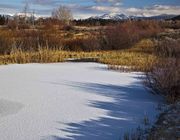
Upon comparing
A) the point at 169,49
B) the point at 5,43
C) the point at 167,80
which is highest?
the point at 5,43

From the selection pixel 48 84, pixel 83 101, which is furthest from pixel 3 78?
pixel 83 101

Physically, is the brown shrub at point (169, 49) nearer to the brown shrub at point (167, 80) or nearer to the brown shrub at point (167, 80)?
the brown shrub at point (167, 80)

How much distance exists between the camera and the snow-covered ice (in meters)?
7.08

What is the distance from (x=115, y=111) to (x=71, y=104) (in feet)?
3.24

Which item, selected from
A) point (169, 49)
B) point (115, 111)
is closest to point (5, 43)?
point (169, 49)

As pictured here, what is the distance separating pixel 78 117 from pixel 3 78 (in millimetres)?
4991

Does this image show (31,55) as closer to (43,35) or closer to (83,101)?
(43,35)

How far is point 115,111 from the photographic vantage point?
849 centimetres

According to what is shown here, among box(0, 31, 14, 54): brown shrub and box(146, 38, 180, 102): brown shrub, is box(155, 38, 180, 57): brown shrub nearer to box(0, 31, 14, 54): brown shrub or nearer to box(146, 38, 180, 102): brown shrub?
box(0, 31, 14, 54): brown shrub

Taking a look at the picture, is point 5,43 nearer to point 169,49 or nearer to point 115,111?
point 169,49

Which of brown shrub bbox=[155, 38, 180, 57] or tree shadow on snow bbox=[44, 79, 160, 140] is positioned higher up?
brown shrub bbox=[155, 38, 180, 57]

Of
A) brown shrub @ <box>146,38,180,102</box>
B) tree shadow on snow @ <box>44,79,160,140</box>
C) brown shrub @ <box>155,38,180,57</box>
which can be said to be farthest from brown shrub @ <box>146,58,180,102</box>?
brown shrub @ <box>155,38,180,57</box>

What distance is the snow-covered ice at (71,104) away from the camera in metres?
7.08

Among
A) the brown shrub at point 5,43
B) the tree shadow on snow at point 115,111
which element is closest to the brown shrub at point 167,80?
the tree shadow on snow at point 115,111
